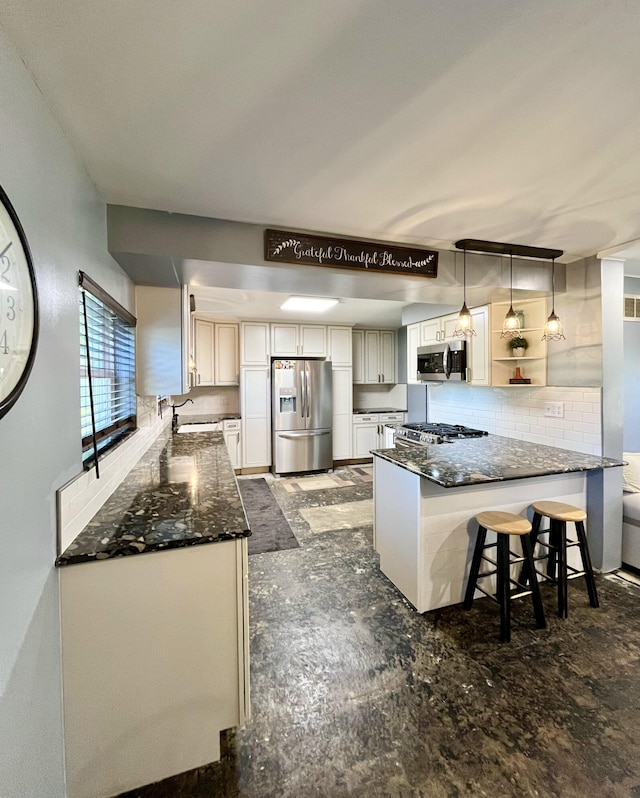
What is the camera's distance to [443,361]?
3.90m

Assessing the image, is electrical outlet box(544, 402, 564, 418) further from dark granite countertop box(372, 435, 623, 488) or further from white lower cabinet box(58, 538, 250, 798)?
white lower cabinet box(58, 538, 250, 798)

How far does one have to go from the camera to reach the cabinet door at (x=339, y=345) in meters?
5.67

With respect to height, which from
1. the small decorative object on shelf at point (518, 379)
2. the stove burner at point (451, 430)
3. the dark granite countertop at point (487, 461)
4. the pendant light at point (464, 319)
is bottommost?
the dark granite countertop at point (487, 461)

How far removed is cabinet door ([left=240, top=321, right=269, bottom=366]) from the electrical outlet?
3625 mm

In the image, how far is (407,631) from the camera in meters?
2.06

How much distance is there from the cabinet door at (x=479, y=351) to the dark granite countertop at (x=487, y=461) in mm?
725

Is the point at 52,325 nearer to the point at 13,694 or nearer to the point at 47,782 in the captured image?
the point at 13,694

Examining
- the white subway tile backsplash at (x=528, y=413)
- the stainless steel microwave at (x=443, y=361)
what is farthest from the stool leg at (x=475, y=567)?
the stainless steel microwave at (x=443, y=361)

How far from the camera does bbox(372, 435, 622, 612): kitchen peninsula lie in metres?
2.20

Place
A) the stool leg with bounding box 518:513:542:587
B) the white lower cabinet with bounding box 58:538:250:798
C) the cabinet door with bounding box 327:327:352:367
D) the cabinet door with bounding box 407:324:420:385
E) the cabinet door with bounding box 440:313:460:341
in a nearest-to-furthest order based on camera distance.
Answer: the white lower cabinet with bounding box 58:538:250:798
the stool leg with bounding box 518:513:542:587
the cabinet door with bounding box 440:313:460:341
the cabinet door with bounding box 407:324:420:385
the cabinet door with bounding box 327:327:352:367

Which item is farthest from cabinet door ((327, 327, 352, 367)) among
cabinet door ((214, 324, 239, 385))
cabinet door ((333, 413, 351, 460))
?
cabinet door ((214, 324, 239, 385))

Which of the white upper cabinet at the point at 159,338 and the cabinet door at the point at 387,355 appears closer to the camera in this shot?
the white upper cabinet at the point at 159,338

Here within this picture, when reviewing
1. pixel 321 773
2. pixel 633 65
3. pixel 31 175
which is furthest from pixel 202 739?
pixel 633 65

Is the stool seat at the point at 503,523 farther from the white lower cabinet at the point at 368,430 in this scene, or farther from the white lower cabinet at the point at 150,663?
Answer: the white lower cabinet at the point at 368,430
